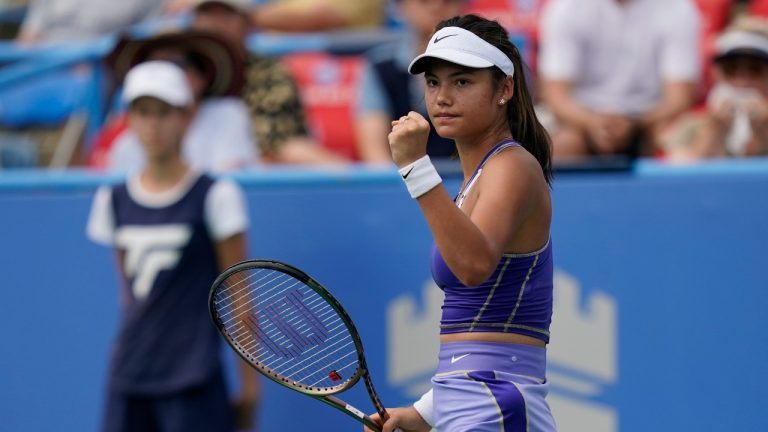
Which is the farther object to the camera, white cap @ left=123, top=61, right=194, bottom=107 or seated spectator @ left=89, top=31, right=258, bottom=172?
seated spectator @ left=89, top=31, right=258, bottom=172

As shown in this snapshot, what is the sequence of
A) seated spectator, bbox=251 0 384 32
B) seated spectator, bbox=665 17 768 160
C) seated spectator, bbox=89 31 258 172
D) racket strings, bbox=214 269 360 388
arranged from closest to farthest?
racket strings, bbox=214 269 360 388 < seated spectator, bbox=665 17 768 160 < seated spectator, bbox=89 31 258 172 < seated spectator, bbox=251 0 384 32

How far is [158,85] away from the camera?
16.3 ft

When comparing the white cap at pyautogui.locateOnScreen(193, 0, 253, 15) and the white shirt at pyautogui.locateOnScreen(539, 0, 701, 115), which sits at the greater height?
the white cap at pyautogui.locateOnScreen(193, 0, 253, 15)

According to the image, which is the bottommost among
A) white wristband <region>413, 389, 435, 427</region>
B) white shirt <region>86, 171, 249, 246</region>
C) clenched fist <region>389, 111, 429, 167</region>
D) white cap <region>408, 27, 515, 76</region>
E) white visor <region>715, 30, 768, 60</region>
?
white wristband <region>413, 389, 435, 427</region>

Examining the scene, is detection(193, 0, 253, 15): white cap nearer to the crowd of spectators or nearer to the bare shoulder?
the crowd of spectators

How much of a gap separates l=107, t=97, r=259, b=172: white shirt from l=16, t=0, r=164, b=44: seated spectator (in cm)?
194

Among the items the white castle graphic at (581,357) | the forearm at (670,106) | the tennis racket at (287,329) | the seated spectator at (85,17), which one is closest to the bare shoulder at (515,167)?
the tennis racket at (287,329)

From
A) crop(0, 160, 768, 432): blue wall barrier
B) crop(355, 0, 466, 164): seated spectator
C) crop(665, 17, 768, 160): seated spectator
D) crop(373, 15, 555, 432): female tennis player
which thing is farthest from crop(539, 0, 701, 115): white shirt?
crop(373, 15, 555, 432): female tennis player

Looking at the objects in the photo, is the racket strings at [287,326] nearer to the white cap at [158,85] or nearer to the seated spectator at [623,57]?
the white cap at [158,85]

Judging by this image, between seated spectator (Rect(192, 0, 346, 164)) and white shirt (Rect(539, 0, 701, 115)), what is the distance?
113 centimetres

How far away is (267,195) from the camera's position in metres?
5.10

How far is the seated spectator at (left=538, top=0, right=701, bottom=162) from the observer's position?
5930 mm

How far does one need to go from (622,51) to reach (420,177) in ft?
11.1

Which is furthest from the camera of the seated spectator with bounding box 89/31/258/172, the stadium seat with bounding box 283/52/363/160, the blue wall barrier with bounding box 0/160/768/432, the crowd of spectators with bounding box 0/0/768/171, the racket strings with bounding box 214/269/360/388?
the stadium seat with bounding box 283/52/363/160
